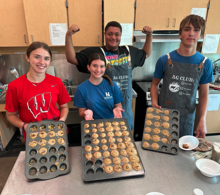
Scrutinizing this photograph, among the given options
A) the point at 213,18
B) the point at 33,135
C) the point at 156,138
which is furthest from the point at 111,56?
the point at 213,18

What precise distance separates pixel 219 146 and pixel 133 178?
650 mm

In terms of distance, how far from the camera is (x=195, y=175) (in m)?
0.94

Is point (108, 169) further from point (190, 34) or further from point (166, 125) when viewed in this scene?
point (190, 34)

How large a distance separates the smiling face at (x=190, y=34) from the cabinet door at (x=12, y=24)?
2310 mm

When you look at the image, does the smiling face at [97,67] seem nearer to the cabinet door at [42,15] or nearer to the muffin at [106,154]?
the muffin at [106,154]

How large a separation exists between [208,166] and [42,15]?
2.68 meters

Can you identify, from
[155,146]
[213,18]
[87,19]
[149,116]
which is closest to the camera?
[155,146]

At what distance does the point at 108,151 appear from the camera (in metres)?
1.03

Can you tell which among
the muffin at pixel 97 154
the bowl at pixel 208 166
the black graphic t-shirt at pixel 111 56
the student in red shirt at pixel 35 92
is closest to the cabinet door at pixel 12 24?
the black graphic t-shirt at pixel 111 56

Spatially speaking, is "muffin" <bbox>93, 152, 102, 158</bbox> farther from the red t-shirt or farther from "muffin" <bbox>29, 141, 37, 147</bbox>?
the red t-shirt

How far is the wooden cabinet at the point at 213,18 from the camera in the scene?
8.13ft

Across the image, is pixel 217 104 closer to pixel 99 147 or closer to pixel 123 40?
pixel 123 40

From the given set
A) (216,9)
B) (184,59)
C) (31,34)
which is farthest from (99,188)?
(216,9)

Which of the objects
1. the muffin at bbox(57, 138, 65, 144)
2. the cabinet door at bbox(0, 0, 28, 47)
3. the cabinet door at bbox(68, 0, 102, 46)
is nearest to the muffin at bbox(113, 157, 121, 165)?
the muffin at bbox(57, 138, 65, 144)
